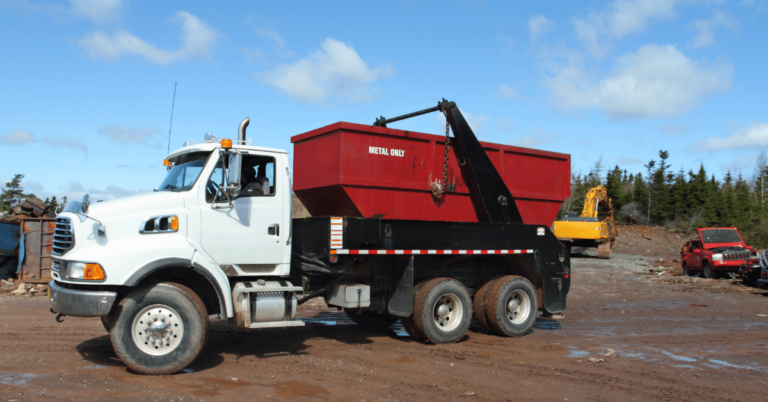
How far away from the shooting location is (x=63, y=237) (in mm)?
6664

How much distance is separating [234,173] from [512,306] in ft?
18.0

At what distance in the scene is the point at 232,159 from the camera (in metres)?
7.07

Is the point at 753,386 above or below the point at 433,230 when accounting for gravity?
below

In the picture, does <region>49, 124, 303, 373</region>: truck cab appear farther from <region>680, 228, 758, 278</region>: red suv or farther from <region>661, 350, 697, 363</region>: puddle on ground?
<region>680, 228, 758, 278</region>: red suv

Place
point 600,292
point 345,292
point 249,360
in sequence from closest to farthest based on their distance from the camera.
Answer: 1. point 249,360
2. point 345,292
3. point 600,292

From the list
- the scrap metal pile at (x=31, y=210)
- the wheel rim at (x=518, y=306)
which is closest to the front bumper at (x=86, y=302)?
the wheel rim at (x=518, y=306)

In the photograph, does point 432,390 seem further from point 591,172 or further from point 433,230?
point 591,172

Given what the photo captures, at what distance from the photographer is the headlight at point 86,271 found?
6.36 metres

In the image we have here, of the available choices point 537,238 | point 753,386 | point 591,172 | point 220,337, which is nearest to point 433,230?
point 537,238

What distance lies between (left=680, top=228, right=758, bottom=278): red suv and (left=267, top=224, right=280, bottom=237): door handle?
17.8 metres

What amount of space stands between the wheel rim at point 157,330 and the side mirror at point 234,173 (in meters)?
1.61

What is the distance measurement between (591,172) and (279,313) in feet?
296

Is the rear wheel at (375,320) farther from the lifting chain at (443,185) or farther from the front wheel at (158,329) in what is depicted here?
the front wheel at (158,329)

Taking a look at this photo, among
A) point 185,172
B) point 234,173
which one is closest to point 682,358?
point 234,173
